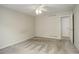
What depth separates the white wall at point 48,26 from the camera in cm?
582

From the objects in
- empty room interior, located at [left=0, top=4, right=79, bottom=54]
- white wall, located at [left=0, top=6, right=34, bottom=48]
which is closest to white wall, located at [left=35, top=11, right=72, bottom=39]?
empty room interior, located at [left=0, top=4, right=79, bottom=54]

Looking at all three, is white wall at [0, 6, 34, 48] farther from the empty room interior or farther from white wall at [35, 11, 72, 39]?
white wall at [35, 11, 72, 39]

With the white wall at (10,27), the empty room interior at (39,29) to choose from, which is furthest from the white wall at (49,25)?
the white wall at (10,27)

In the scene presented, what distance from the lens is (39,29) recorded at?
6914 mm

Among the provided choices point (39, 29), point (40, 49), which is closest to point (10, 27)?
point (40, 49)

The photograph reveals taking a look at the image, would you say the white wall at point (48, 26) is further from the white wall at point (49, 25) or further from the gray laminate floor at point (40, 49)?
the gray laminate floor at point (40, 49)

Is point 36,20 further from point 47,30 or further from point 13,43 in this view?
point 13,43

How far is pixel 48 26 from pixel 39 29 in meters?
0.97

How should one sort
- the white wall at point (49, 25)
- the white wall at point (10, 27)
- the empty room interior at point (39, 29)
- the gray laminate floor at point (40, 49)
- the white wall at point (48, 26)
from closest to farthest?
1. the gray laminate floor at point (40, 49)
2. the empty room interior at point (39, 29)
3. the white wall at point (10, 27)
4. the white wall at point (49, 25)
5. the white wall at point (48, 26)

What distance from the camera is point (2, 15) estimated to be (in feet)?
11.7

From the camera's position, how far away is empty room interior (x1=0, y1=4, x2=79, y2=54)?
341 cm

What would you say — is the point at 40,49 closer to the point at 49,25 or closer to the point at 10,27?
the point at 10,27
